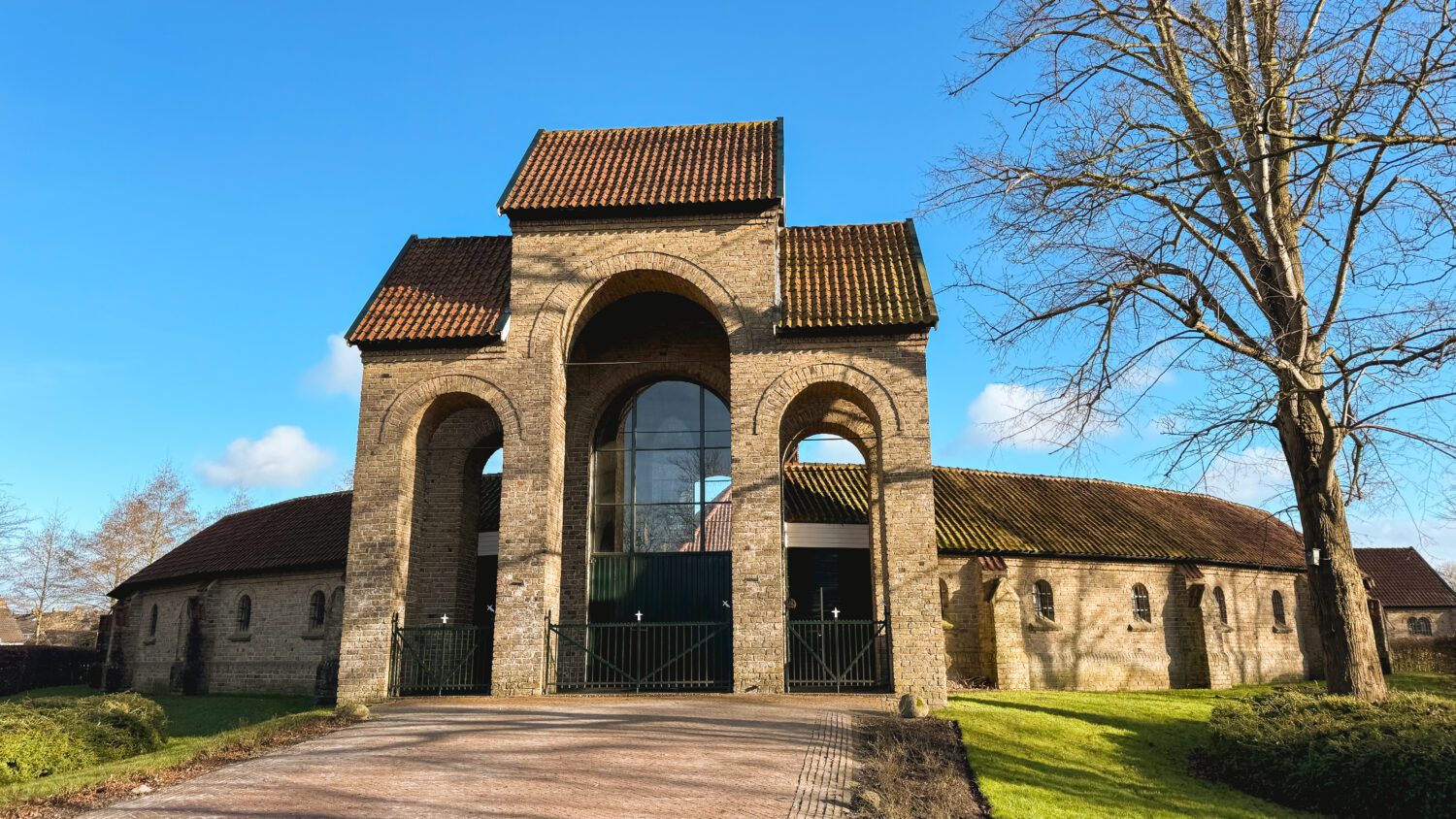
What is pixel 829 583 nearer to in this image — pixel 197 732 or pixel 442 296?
pixel 442 296

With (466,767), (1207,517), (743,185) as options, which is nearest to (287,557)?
(743,185)

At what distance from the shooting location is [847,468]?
2605 cm

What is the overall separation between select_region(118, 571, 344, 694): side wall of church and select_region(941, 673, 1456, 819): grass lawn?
55.6 ft

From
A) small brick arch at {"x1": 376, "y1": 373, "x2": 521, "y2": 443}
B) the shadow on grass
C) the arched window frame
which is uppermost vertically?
small brick arch at {"x1": 376, "y1": 373, "x2": 521, "y2": 443}

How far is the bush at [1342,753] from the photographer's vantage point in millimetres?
10031

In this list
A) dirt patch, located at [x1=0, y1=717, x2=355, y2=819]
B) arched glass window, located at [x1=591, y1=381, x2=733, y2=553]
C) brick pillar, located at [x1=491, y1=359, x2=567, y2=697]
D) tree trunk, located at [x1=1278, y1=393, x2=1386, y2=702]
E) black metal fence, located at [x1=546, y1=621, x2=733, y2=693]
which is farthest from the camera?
arched glass window, located at [x1=591, y1=381, x2=733, y2=553]

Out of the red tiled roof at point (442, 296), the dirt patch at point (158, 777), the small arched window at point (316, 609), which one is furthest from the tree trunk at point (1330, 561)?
the small arched window at point (316, 609)

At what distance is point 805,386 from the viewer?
17.6 m

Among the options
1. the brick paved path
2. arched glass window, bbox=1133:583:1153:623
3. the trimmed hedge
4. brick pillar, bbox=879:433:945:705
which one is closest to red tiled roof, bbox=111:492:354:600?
the trimmed hedge

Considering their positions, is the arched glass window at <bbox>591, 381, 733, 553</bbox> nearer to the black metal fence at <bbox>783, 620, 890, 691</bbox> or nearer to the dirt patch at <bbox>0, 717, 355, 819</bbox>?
the black metal fence at <bbox>783, 620, 890, 691</bbox>

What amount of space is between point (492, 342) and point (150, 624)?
22119 mm

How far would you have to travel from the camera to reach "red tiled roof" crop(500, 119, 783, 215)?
18.5m

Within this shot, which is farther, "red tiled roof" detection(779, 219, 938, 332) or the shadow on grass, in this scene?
"red tiled roof" detection(779, 219, 938, 332)

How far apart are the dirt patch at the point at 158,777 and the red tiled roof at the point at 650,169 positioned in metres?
10.5
